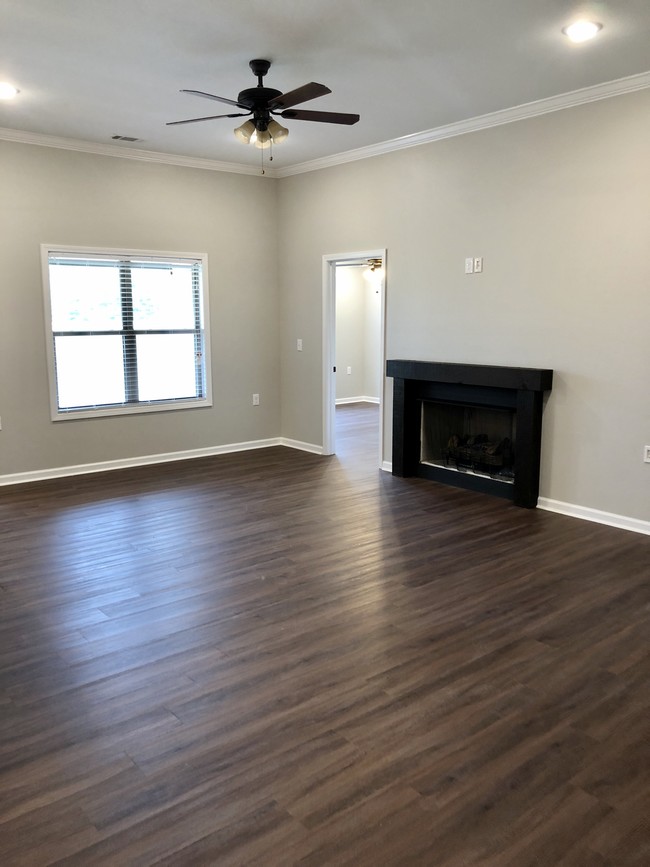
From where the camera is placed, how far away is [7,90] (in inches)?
169

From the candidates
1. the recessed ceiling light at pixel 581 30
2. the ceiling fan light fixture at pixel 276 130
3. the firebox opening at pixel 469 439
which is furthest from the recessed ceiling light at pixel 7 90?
the firebox opening at pixel 469 439

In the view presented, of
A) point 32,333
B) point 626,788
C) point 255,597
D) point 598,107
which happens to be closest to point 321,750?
point 626,788

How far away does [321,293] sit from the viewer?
6.61 metres

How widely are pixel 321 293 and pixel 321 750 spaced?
16.6 ft

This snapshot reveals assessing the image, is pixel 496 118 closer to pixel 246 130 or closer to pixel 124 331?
pixel 246 130

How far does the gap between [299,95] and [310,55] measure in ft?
1.47

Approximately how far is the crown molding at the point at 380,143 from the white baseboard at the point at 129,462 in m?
2.76

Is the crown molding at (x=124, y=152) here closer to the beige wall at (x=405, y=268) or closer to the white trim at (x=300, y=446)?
the beige wall at (x=405, y=268)

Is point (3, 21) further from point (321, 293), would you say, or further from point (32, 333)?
point (321, 293)

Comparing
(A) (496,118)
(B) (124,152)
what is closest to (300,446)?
(B) (124,152)

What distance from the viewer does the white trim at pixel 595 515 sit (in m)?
4.37

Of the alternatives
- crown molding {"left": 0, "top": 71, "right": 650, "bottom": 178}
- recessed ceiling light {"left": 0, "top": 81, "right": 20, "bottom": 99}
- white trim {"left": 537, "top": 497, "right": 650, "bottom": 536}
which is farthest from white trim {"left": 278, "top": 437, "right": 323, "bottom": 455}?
recessed ceiling light {"left": 0, "top": 81, "right": 20, "bottom": 99}

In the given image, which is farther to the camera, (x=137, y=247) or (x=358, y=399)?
(x=358, y=399)

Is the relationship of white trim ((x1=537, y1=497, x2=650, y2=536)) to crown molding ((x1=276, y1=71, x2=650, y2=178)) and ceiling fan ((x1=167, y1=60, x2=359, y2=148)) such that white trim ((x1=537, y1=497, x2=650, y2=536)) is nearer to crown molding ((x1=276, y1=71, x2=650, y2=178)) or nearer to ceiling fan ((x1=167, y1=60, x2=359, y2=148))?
crown molding ((x1=276, y1=71, x2=650, y2=178))
